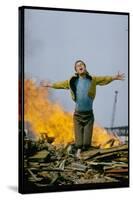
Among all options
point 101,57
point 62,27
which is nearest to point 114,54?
point 101,57

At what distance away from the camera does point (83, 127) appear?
4.65 meters

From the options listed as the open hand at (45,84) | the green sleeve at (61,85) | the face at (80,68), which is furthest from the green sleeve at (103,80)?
the open hand at (45,84)

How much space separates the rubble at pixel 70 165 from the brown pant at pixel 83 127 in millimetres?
59

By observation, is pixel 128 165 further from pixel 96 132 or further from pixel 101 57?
pixel 101 57

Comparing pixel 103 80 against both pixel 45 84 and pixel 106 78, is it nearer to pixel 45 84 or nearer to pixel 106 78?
pixel 106 78

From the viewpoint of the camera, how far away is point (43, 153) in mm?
4508

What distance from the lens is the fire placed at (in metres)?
4.45

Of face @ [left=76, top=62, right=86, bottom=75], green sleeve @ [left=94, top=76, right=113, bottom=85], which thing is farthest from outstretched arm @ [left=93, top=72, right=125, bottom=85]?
face @ [left=76, top=62, right=86, bottom=75]

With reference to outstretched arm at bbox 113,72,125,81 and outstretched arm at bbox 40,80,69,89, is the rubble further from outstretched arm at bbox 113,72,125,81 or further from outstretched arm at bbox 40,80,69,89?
outstretched arm at bbox 113,72,125,81

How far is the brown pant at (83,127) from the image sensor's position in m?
4.62

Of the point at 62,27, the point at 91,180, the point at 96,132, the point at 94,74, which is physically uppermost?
the point at 62,27

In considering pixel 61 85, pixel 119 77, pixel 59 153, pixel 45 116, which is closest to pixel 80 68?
pixel 61 85

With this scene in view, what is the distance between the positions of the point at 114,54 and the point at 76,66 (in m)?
0.30

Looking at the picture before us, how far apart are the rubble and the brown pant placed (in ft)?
0.19
